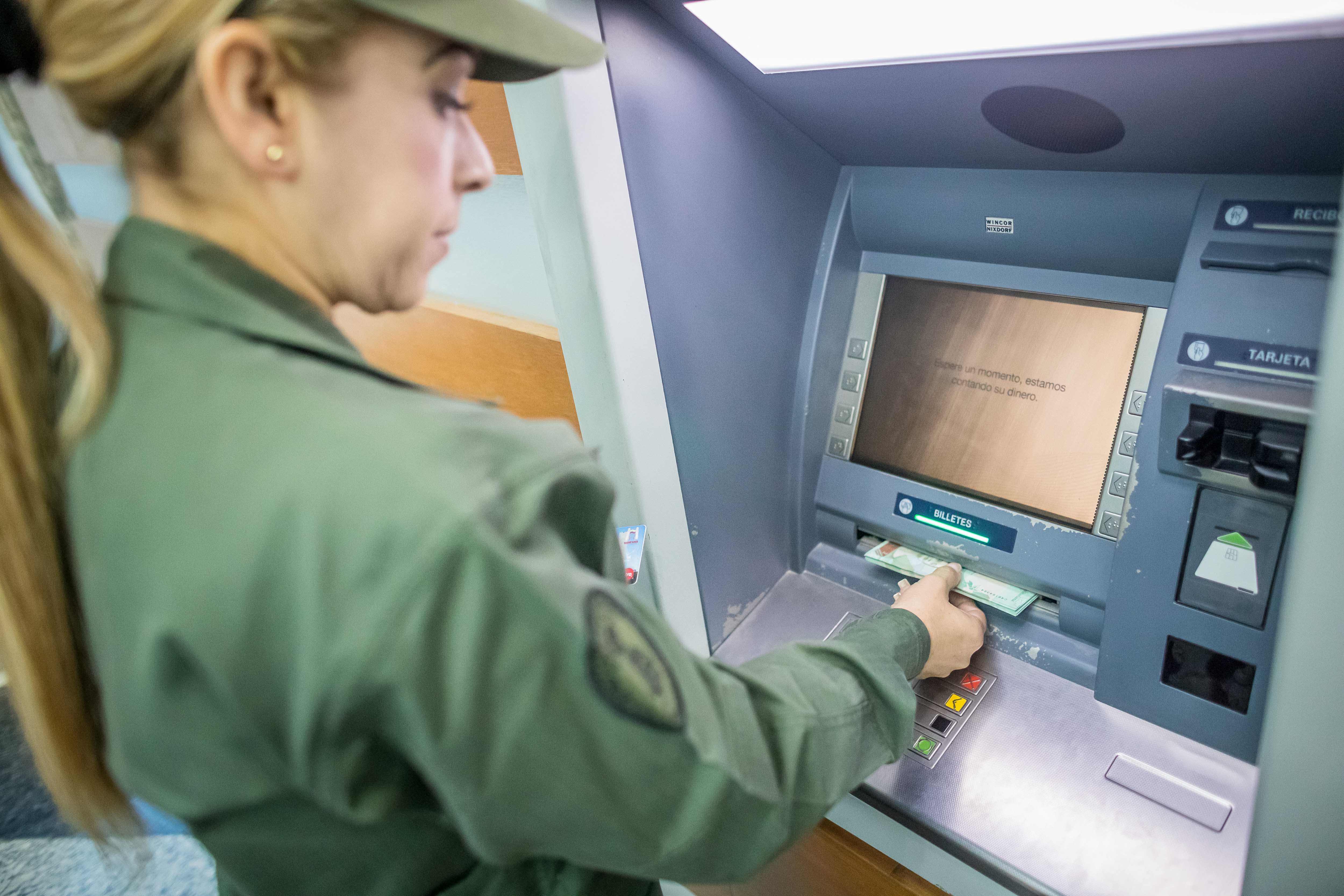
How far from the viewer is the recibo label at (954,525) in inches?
51.1

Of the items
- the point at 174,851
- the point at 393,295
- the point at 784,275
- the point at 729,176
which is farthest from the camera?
the point at 174,851

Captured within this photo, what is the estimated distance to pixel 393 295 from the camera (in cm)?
73

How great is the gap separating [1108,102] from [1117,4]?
0.59 feet

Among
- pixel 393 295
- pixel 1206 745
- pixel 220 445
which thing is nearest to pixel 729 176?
pixel 393 295

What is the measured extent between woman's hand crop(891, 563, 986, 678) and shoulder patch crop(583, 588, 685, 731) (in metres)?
0.62

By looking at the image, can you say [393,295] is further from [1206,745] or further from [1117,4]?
[1206,745]

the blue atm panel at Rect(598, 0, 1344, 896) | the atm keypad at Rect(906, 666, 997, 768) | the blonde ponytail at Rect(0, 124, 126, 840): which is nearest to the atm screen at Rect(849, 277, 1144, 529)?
the blue atm panel at Rect(598, 0, 1344, 896)

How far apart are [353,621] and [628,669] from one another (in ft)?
0.63

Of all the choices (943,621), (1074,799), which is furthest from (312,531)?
(1074,799)

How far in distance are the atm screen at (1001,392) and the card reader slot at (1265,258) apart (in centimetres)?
16

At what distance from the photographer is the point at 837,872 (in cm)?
127

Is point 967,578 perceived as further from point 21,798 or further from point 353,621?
point 21,798

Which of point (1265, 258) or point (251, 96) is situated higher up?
point (1265, 258)

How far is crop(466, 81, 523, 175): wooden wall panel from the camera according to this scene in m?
1.50
